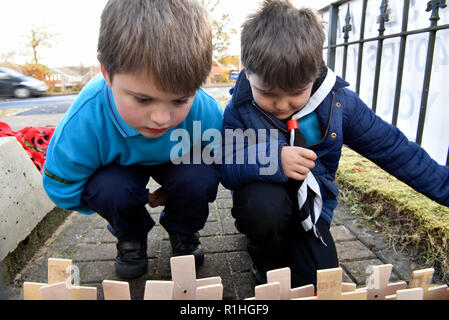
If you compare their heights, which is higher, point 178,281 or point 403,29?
point 403,29

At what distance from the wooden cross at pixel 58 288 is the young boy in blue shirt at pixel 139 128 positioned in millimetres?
553

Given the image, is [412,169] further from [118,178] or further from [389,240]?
[118,178]

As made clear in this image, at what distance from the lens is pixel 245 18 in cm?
146

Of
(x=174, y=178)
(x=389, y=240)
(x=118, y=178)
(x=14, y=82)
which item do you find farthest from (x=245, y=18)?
(x=14, y=82)

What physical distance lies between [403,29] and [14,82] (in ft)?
61.4

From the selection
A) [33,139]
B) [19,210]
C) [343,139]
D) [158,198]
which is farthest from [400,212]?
[33,139]

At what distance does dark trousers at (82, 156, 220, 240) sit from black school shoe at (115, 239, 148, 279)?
4cm

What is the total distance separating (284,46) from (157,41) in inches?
19.1

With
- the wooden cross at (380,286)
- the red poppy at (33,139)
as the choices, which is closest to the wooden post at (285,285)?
the wooden cross at (380,286)

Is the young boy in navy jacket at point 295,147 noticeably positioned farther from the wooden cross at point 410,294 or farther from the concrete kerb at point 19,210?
the concrete kerb at point 19,210

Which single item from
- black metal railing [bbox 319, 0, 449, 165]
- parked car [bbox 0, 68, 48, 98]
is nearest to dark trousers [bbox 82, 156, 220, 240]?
black metal railing [bbox 319, 0, 449, 165]

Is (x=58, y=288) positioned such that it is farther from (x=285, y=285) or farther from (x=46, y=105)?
(x=46, y=105)

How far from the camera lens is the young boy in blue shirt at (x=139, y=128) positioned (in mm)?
1146
